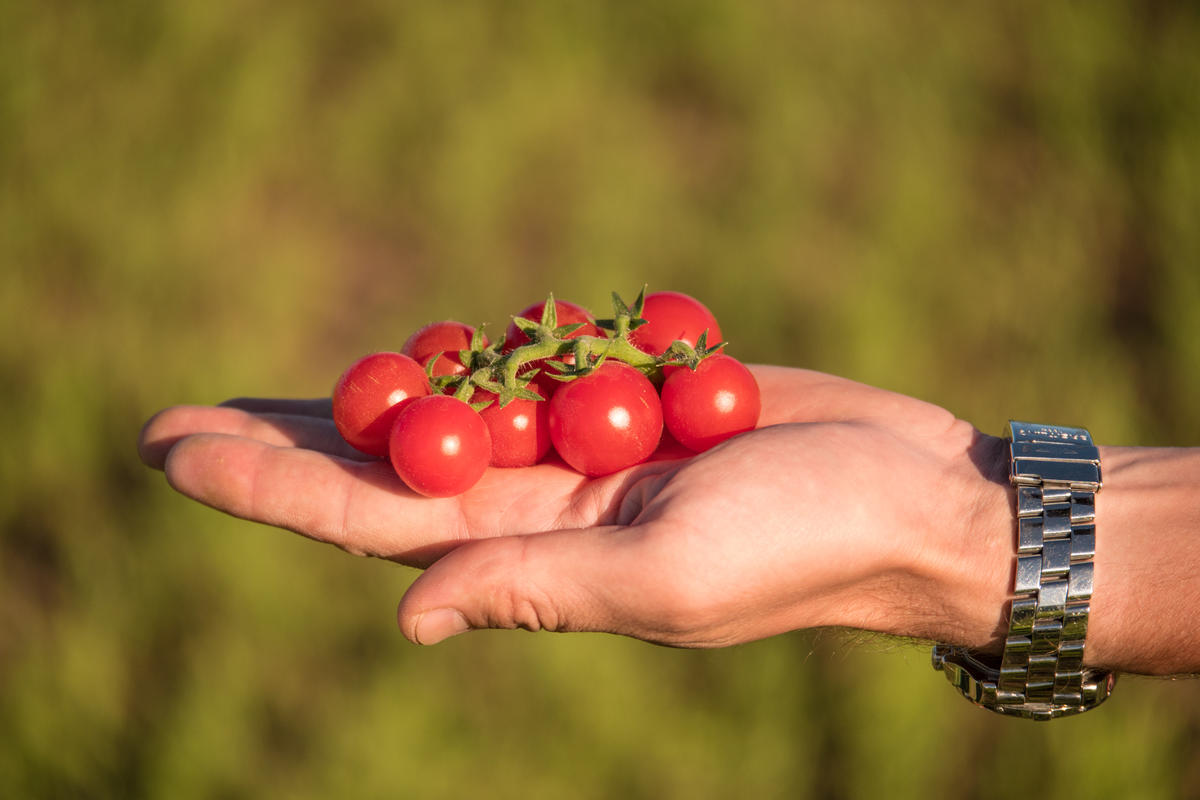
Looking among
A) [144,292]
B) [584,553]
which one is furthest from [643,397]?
[144,292]

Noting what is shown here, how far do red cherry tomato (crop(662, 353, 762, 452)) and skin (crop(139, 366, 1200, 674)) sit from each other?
0.14 metres

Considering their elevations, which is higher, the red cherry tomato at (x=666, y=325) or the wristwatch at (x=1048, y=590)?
the red cherry tomato at (x=666, y=325)

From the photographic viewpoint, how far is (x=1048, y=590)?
277 centimetres

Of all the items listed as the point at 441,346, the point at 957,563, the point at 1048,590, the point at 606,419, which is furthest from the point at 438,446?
the point at 1048,590

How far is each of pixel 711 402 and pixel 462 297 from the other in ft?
7.52

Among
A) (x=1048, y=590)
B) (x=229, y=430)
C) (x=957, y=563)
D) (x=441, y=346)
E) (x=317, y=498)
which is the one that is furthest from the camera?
(x=229, y=430)

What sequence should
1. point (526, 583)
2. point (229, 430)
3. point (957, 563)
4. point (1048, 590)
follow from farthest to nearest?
point (229, 430)
point (957, 563)
point (1048, 590)
point (526, 583)

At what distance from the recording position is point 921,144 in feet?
15.9

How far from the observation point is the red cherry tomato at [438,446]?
2.79 meters

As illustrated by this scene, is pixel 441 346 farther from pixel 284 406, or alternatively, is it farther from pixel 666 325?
pixel 284 406

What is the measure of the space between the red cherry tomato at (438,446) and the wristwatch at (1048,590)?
1.65 m

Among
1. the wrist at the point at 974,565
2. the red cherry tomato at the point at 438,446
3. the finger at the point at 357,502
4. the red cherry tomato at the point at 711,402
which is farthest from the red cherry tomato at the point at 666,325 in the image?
the wrist at the point at 974,565

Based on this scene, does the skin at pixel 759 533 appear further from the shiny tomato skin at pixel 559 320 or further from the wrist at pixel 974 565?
the shiny tomato skin at pixel 559 320

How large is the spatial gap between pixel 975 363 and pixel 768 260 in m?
1.18
